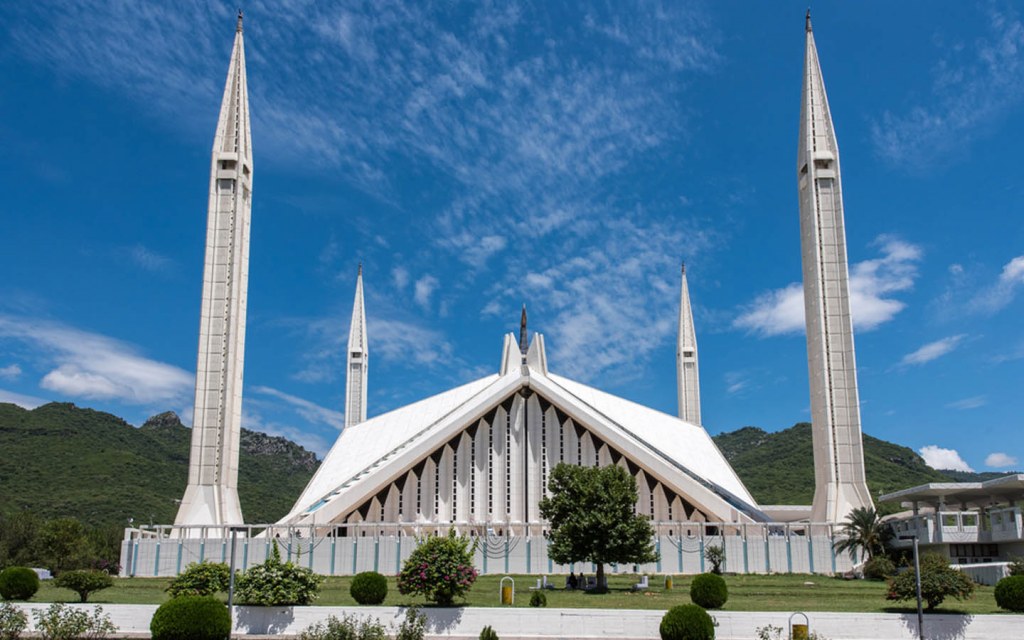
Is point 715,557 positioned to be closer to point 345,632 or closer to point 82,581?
point 345,632

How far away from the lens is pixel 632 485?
79.5ft

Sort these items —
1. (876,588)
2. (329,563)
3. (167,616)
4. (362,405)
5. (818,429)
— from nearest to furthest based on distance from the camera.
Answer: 1. (167,616)
2. (876,588)
3. (329,563)
4. (818,429)
5. (362,405)

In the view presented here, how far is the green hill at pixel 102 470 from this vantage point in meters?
49.5

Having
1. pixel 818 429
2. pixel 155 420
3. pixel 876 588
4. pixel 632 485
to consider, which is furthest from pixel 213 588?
pixel 155 420

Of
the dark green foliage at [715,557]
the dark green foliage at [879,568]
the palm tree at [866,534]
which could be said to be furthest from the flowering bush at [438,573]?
the palm tree at [866,534]

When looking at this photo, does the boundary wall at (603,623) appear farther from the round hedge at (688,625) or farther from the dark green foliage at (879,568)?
the dark green foliage at (879,568)

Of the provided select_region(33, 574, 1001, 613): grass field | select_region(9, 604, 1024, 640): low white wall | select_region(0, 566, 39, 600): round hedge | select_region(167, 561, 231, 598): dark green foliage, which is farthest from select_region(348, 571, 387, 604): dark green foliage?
select_region(0, 566, 39, 600): round hedge

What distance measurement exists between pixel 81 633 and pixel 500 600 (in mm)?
7977

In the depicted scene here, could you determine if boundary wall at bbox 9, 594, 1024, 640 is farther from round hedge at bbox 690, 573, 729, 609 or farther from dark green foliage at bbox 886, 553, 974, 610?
round hedge at bbox 690, 573, 729, 609

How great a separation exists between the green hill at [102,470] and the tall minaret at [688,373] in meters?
24.5

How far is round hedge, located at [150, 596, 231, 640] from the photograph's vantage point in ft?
48.8

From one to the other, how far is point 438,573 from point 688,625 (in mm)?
4879

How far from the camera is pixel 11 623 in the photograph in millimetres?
15258

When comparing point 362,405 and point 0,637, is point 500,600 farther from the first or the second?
point 362,405
